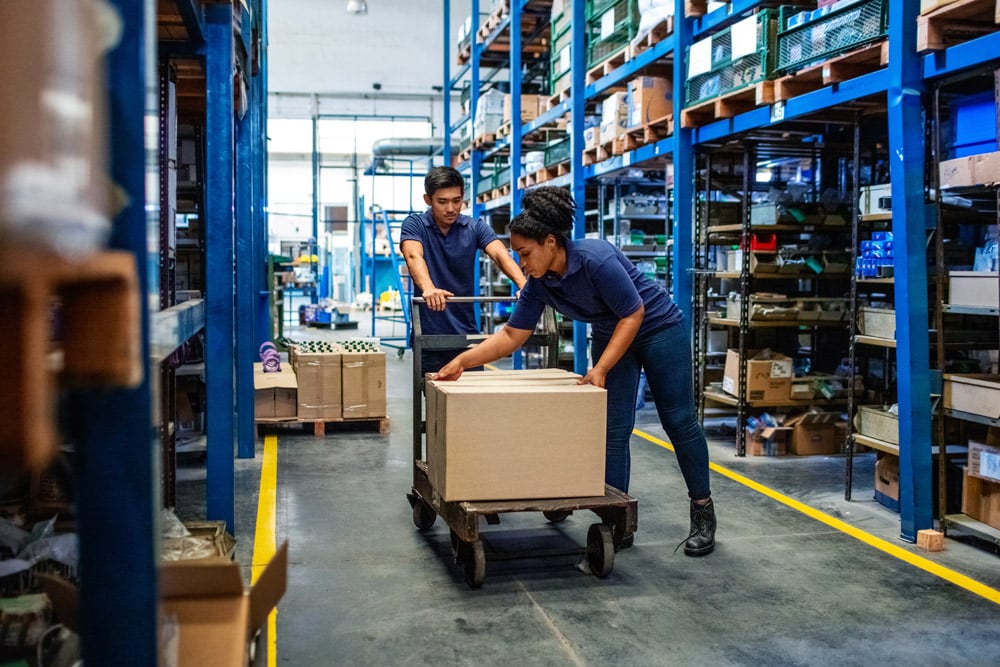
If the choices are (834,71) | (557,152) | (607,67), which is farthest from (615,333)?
(557,152)

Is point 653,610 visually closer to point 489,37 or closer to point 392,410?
point 392,410

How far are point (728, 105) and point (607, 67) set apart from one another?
105 inches

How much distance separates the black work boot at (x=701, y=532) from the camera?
463cm

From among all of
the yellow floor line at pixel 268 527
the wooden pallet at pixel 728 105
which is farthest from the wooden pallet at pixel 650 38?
the yellow floor line at pixel 268 527

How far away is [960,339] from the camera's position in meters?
5.52

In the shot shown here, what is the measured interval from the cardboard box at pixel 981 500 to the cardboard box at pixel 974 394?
0.39m

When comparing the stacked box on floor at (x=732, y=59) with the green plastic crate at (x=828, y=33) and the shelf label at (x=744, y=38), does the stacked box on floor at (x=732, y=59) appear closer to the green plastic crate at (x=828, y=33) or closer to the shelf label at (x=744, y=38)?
the shelf label at (x=744, y=38)

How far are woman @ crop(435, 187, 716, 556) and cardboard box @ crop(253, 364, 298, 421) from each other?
12.8 ft

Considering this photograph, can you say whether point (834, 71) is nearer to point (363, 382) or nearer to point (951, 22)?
point (951, 22)

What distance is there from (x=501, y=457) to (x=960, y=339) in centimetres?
327

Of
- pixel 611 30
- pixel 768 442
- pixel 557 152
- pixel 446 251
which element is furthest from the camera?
pixel 557 152

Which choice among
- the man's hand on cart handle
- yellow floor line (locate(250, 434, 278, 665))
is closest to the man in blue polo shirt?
the man's hand on cart handle

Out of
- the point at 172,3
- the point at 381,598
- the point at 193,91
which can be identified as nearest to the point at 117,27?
the point at 172,3

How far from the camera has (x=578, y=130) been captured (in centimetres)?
992
